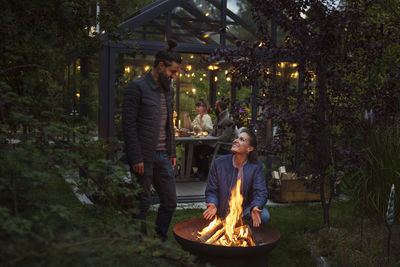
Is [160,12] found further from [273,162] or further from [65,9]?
[65,9]

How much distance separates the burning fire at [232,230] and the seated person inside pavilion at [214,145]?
154 inches

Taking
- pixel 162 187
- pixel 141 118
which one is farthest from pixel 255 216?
pixel 141 118

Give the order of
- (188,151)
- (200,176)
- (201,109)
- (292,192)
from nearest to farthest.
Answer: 1. (292,192)
2. (188,151)
3. (200,176)
4. (201,109)

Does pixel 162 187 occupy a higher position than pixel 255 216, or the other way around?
pixel 162 187

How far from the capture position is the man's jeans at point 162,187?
374 centimetres

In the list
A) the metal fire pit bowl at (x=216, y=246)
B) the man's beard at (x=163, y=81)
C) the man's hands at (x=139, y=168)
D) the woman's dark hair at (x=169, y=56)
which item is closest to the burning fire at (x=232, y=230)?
the metal fire pit bowl at (x=216, y=246)

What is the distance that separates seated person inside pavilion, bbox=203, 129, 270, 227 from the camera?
3834 millimetres

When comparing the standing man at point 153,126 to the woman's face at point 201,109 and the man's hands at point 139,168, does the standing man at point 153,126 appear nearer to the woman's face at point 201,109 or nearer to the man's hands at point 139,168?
the man's hands at point 139,168

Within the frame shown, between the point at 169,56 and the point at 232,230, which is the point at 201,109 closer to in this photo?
the point at 169,56

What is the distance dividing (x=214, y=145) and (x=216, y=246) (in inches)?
200

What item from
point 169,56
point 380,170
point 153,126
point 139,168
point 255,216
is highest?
point 169,56

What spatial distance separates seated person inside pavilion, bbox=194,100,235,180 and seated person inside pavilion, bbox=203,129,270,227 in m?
3.56

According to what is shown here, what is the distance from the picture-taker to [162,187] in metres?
3.87

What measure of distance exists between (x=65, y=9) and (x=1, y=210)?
1265 millimetres
